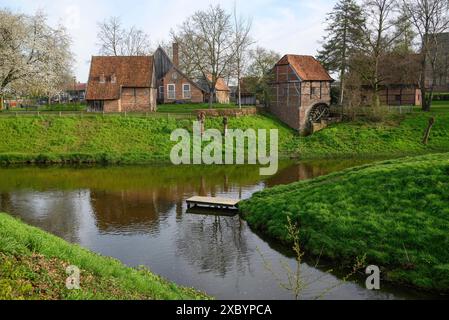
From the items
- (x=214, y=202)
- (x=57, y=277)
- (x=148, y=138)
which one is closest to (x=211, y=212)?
(x=214, y=202)

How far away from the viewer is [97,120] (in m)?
45.3

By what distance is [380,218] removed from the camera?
696 inches

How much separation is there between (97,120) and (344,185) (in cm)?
3053

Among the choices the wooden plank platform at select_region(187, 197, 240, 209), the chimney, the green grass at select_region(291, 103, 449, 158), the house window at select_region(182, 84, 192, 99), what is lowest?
the wooden plank platform at select_region(187, 197, 240, 209)

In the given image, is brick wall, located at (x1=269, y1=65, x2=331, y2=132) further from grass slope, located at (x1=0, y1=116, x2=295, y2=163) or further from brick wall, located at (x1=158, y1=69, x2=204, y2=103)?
brick wall, located at (x1=158, y1=69, x2=204, y2=103)

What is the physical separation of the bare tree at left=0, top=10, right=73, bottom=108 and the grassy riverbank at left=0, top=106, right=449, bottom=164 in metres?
4.36

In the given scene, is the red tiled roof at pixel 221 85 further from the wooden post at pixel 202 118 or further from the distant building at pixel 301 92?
the wooden post at pixel 202 118

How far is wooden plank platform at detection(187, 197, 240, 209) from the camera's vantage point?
23.9 metres

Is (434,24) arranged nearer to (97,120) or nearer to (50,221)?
(97,120)

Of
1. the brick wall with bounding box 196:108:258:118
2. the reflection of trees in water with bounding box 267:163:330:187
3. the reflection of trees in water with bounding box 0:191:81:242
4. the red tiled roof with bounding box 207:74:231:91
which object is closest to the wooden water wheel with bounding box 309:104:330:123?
the brick wall with bounding box 196:108:258:118

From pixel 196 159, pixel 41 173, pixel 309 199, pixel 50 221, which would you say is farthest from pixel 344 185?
pixel 41 173

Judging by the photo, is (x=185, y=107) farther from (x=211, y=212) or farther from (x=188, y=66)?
(x=211, y=212)

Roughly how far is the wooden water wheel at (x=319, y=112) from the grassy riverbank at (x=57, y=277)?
37143mm

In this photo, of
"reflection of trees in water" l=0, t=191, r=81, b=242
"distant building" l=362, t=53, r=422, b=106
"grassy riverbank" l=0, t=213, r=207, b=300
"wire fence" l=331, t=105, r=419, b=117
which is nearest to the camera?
"grassy riverbank" l=0, t=213, r=207, b=300
